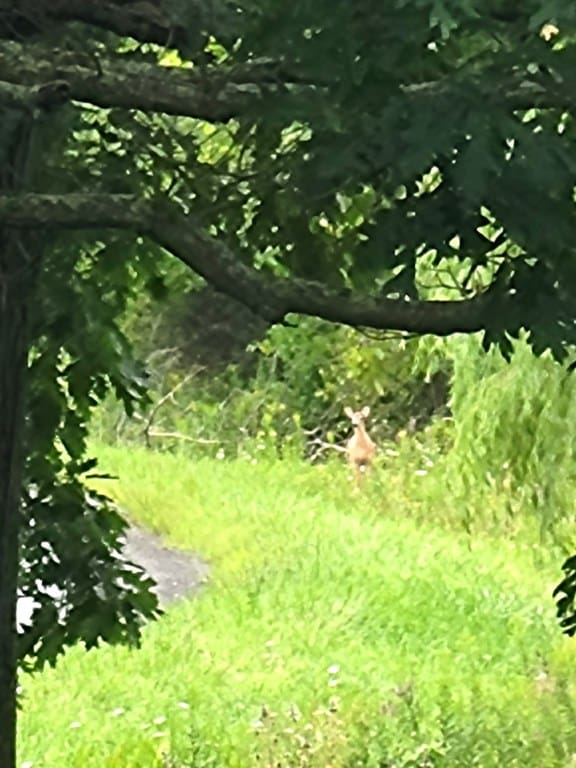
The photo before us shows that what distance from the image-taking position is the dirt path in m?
8.90

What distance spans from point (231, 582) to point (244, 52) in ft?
21.6

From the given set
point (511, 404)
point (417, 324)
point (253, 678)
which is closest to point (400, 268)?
point (417, 324)

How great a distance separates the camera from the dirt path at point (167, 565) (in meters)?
8.90

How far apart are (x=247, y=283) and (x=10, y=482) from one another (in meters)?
1.35

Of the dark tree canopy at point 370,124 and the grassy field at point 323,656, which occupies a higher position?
the dark tree canopy at point 370,124

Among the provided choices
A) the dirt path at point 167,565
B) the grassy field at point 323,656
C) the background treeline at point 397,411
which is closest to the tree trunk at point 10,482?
the grassy field at point 323,656

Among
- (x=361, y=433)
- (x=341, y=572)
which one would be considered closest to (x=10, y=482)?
(x=341, y=572)

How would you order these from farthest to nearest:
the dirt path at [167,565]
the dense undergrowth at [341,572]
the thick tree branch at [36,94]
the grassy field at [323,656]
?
the dirt path at [167,565], the dense undergrowth at [341,572], the grassy field at [323,656], the thick tree branch at [36,94]

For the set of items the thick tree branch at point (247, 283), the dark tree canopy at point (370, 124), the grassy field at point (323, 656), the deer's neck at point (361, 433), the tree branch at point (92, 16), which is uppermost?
the tree branch at point (92, 16)

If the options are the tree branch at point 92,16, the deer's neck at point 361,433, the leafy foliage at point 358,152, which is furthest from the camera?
the deer's neck at point 361,433

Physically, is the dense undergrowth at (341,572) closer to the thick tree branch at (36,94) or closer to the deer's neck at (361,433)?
the deer's neck at (361,433)

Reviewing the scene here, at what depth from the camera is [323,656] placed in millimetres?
7109

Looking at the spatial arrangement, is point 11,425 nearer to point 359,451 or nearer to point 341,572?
point 341,572

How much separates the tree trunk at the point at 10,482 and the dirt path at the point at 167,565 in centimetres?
483
